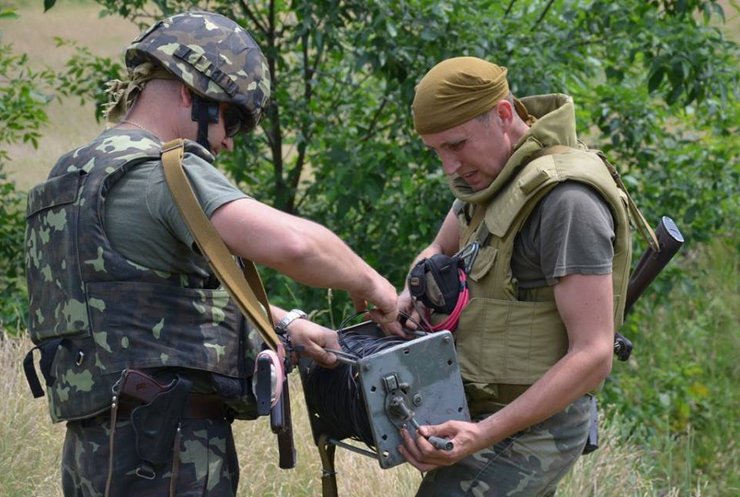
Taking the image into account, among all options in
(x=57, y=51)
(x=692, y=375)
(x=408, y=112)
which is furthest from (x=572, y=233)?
(x=57, y=51)

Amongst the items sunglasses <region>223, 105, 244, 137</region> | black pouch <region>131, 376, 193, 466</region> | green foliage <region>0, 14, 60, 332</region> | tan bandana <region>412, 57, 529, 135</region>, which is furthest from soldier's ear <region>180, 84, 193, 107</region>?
green foliage <region>0, 14, 60, 332</region>

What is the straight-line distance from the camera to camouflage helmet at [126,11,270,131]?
311 centimetres

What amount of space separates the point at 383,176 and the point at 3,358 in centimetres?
265

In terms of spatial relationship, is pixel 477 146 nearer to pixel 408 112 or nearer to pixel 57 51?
pixel 408 112

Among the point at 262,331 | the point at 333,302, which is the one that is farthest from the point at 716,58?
the point at 262,331

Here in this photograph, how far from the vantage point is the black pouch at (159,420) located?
118 inches

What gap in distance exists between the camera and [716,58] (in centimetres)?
727

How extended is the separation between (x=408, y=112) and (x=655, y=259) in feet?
13.3

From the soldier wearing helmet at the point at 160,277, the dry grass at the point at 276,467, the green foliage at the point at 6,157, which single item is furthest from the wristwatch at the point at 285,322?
the green foliage at the point at 6,157

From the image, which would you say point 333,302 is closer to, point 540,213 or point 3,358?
point 3,358

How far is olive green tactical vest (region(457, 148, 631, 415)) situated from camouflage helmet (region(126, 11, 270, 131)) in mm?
782

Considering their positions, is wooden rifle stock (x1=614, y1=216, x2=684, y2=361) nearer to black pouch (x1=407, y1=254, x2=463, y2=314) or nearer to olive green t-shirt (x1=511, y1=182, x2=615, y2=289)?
olive green t-shirt (x1=511, y1=182, x2=615, y2=289)

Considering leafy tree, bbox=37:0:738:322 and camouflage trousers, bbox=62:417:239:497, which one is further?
leafy tree, bbox=37:0:738:322

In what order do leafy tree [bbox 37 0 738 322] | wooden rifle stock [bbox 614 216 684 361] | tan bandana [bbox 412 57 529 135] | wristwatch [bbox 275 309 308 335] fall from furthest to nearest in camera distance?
1. leafy tree [bbox 37 0 738 322]
2. wooden rifle stock [bbox 614 216 684 361]
3. wristwatch [bbox 275 309 308 335]
4. tan bandana [bbox 412 57 529 135]
